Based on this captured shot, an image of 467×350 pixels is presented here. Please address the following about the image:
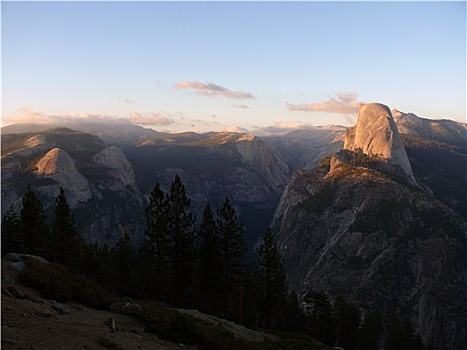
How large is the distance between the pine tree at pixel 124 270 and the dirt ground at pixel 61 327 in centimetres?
2954

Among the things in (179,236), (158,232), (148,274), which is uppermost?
(158,232)

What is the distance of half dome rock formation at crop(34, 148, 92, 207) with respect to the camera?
596 feet

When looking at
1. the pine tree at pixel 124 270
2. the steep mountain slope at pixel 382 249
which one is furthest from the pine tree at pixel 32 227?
the steep mountain slope at pixel 382 249

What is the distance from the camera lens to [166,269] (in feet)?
130

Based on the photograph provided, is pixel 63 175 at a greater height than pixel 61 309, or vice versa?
pixel 61 309

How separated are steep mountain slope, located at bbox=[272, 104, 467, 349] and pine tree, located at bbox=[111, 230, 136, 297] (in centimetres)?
7711

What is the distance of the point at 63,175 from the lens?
7367 inches

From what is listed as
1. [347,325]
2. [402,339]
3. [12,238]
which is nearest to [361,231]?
[402,339]

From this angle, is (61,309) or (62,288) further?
(62,288)

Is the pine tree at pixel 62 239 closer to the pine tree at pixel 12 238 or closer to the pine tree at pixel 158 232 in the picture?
the pine tree at pixel 12 238

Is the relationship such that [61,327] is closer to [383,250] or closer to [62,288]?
[62,288]

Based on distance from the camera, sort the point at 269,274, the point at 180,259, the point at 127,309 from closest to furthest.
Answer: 1. the point at 127,309
2. the point at 180,259
3. the point at 269,274

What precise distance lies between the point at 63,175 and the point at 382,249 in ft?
500

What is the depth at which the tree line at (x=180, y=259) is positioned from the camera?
3962 cm
